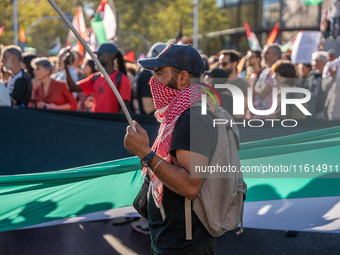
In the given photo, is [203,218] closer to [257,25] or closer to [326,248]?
[326,248]

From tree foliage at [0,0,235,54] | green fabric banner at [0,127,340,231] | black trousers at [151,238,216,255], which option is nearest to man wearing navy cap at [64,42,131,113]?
green fabric banner at [0,127,340,231]

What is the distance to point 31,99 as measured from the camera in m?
6.35

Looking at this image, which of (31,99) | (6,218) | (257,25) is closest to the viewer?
(6,218)

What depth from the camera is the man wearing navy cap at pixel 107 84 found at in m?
5.24

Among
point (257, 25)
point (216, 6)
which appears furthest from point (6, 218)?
point (216, 6)

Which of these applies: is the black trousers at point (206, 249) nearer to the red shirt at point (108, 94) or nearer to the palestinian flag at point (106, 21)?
the red shirt at point (108, 94)

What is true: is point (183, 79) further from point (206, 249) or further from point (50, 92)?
point (50, 92)

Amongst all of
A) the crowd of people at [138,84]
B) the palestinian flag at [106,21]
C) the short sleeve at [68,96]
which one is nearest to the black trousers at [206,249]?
the crowd of people at [138,84]

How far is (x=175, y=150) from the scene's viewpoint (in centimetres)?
→ 194

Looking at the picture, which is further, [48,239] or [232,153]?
[48,239]

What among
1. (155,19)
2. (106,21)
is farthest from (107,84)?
(155,19)

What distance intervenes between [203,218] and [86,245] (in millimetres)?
2642

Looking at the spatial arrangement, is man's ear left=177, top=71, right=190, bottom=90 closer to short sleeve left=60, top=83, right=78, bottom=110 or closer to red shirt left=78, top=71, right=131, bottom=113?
red shirt left=78, top=71, right=131, bottom=113

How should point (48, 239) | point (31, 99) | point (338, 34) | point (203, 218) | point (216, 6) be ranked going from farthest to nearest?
point (216, 6), point (338, 34), point (31, 99), point (48, 239), point (203, 218)
